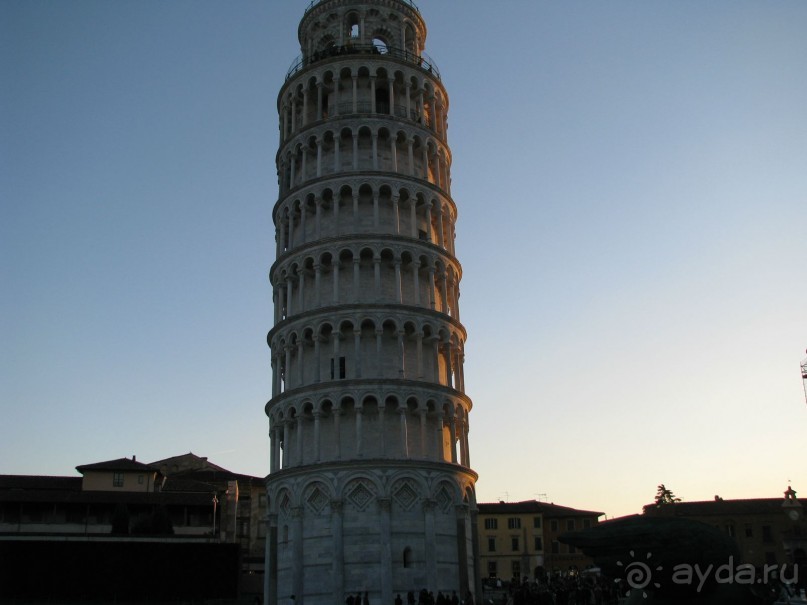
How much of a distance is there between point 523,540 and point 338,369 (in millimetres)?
56455

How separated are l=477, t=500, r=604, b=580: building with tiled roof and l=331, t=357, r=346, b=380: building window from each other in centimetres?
5375

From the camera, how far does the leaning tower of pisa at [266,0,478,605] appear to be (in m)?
38.9

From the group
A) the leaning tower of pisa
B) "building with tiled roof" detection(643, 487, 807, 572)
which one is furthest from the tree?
the leaning tower of pisa

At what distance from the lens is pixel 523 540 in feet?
298

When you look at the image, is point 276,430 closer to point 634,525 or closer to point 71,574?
point 71,574

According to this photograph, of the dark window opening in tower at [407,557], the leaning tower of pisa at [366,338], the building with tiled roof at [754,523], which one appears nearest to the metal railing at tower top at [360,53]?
the leaning tower of pisa at [366,338]

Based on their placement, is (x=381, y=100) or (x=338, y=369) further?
(x=381, y=100)

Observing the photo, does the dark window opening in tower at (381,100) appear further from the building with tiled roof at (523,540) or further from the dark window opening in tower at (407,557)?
the building with tiled roof at (523,540)

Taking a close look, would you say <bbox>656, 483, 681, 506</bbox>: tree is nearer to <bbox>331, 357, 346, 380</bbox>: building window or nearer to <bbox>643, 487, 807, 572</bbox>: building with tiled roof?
<bbox>643, 487, 807, 572</bbox>: building with tiled roof

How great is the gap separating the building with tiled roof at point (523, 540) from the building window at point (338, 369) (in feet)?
176

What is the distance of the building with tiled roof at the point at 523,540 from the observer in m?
89.8

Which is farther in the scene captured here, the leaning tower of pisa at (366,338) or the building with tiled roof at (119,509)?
the building with tiled roof at (119,509)

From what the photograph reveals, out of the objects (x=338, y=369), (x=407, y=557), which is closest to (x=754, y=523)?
(x=407, y=557)

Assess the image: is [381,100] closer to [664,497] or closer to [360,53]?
[360,53]
